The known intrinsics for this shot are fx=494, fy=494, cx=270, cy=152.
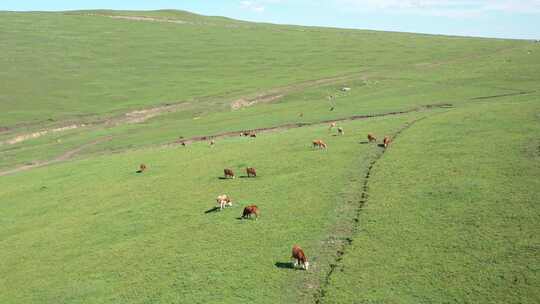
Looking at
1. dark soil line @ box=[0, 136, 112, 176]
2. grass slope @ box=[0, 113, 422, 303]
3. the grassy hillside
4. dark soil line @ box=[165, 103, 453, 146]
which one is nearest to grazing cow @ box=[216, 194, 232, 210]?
grass slope @ box=[0, 113, 422, 303]

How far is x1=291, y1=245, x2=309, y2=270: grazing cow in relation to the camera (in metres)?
18.7

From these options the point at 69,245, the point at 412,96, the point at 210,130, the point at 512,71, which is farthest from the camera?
the point at 512,71

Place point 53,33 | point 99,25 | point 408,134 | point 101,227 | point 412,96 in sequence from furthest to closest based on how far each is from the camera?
point 99,25 → point 53,33 → point 412,96 → point 408,134 → point 101,227

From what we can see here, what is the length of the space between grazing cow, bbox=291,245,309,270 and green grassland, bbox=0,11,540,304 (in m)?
0.31

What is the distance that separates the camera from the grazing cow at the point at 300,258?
18688mm

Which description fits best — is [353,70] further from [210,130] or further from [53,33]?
[53,33]

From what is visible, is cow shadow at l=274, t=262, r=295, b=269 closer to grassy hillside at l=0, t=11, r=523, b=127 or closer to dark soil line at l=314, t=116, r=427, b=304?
dark soil line at l=314, t=116, r=427, b=304

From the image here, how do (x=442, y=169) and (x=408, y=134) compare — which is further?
(x=408, y=134)

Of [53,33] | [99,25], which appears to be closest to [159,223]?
[53,33]

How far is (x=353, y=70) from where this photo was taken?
281 ft

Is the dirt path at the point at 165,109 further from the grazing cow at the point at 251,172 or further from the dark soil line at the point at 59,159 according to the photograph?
the grazing cow at the point at 251,172

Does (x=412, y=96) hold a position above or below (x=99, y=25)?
below

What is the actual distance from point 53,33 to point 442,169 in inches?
4214

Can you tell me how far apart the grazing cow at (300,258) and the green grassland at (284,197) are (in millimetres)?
312
